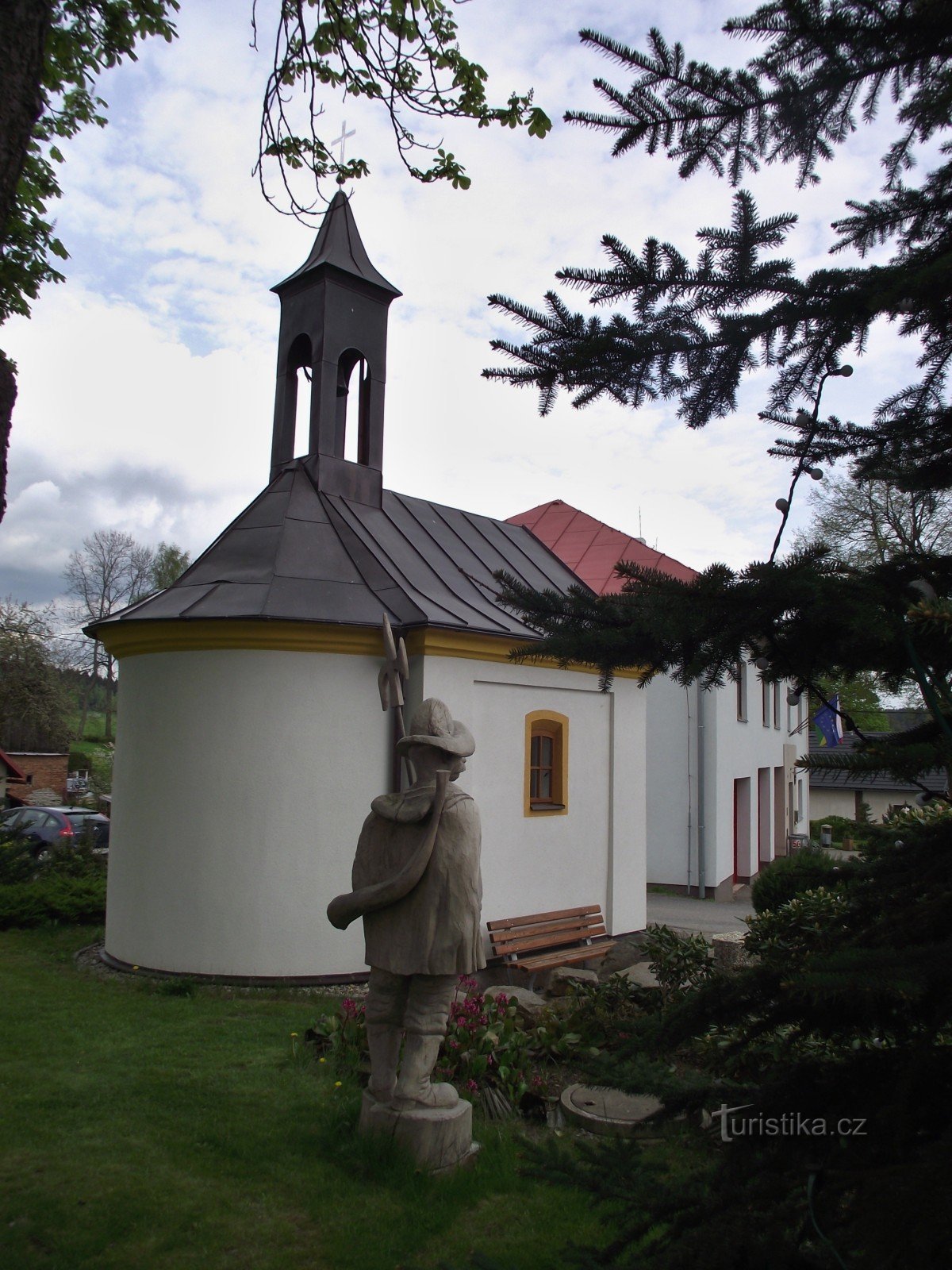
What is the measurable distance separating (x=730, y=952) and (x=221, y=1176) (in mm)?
5211

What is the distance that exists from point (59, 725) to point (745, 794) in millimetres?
25486

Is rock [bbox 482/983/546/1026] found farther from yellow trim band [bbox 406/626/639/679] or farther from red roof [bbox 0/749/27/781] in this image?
red roof [bbox 0/749/27/781]

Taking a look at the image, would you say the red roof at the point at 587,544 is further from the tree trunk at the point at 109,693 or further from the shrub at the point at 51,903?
Answer: the tree trunk at the point at 109,693

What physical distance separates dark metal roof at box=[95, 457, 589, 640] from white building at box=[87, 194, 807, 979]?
3 cm

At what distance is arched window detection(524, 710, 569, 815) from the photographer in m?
10.9

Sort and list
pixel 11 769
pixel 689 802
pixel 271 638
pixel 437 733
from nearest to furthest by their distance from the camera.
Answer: pixel 437 733 < pixel 271 638 < pixel 689 802 < pixel 11 769

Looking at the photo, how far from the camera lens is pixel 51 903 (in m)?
11.9

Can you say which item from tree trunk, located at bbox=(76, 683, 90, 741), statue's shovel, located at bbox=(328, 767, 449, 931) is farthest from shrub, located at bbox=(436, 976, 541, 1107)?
tree trunk, located at bbox=(76, 683, 90, 741)

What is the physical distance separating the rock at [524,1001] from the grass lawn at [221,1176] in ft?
5.93

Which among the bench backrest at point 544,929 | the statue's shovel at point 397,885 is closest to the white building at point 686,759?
the bench backrest at point 544,929

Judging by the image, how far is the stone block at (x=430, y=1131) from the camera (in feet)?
15.6

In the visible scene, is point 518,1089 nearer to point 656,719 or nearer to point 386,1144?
point 386,1144

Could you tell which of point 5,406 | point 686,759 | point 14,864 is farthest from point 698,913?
point 5,406

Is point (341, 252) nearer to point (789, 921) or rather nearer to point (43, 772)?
point (789, 921)
